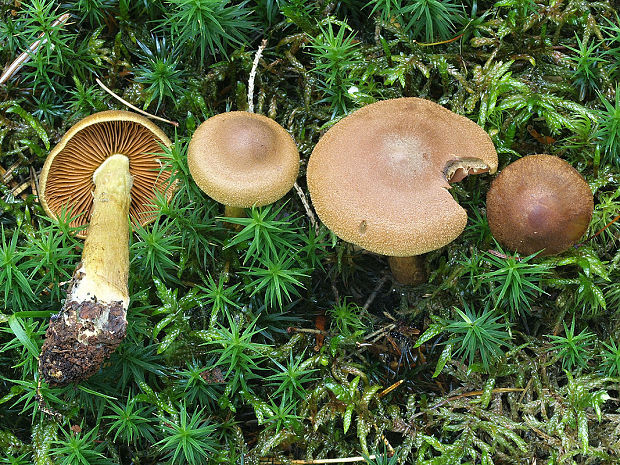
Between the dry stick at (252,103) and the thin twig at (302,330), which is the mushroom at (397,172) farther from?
the thin twig at (302,330)

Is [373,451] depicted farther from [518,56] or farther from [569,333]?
[518,56]

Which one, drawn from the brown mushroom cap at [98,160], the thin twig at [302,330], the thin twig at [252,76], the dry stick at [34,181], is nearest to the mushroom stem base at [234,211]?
the brown mushroom cap at [98,160]

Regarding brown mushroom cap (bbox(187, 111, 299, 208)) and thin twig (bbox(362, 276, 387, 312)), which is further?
thin twig (bbox(362, 276, 387, 312))

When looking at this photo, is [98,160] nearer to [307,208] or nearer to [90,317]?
[90,317]

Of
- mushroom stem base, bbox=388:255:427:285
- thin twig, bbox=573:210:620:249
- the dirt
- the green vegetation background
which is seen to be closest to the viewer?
the dirt

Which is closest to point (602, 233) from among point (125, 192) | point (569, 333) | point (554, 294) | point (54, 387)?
point (554, 294)

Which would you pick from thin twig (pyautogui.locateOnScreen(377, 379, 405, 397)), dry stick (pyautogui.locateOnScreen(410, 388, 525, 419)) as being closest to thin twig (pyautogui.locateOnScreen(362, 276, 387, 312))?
thin twig (pyautogui.locateOnScreen(377, 379, 405, 397))

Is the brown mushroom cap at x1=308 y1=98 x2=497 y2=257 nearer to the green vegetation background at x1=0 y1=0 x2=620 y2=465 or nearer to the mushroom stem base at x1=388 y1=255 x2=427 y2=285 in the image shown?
the green vegetation background at x1=0 y1=0 x2=620 y2=465
